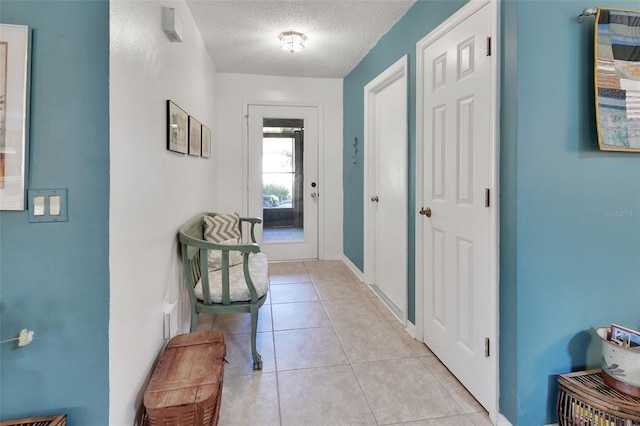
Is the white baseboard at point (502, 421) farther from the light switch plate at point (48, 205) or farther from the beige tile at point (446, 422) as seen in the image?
the light switch plate at point (48, 205)

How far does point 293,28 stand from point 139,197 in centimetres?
221

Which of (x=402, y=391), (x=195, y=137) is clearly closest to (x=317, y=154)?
(x=195, y=137)

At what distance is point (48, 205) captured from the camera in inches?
45.9

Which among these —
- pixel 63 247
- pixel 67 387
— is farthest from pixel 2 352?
pixel 63 247

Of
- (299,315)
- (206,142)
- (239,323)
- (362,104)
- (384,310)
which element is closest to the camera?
(239,323)

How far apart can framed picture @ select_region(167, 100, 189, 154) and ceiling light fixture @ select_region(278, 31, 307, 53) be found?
1264 millimetres

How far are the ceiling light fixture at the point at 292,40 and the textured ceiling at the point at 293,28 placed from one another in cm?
5


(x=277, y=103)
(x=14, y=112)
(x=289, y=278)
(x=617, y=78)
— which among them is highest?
(x=277, y=103)

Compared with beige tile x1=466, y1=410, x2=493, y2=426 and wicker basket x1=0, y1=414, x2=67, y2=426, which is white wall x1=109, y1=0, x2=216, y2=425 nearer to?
wicker basket x1=0, y1=414, x2=67, y2=426

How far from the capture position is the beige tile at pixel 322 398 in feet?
5.53

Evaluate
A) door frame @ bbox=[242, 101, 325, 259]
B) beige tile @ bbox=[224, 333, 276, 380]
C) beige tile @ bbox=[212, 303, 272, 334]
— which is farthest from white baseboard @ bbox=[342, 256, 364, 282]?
beige tile @ bbox=[224, 333, 276, 380]

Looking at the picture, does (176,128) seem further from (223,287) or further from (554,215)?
(554,215)

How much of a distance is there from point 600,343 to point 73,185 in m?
2.33

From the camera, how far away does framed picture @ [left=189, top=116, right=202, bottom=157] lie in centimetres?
261
